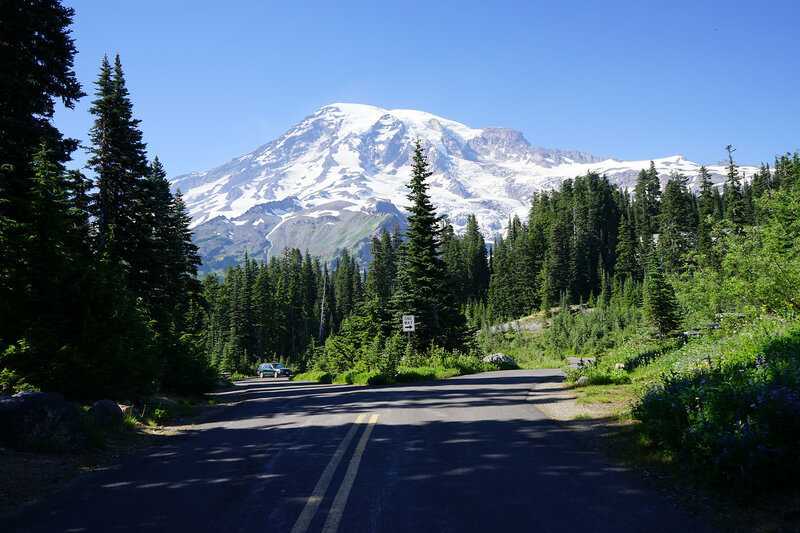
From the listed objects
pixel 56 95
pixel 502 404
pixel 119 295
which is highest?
pixel 56 95

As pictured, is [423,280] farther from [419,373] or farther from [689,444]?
[689,444]

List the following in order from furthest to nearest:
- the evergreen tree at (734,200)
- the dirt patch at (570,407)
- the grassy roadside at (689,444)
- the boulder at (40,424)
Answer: the evergreen tree at (734,200) < the dirt patch at (570,407) < the boulder at (40,424) < the grassy roadside at (689,444)

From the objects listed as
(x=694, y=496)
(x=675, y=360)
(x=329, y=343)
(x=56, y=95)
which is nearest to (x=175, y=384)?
(x=56, y=95)

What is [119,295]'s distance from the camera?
14039mm

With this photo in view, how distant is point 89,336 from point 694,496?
12912 mm

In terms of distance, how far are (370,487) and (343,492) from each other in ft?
1.23

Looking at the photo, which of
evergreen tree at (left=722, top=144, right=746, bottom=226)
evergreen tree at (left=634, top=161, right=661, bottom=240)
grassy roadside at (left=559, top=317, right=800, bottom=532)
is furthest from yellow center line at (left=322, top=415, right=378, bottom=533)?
evergreen tree at (left=634, top=161, right=661, bottom=240)

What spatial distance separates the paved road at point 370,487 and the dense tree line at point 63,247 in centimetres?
426

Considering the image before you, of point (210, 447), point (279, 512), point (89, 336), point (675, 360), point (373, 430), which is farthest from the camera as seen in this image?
point (675, 360)

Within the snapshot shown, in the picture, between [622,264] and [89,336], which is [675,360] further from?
[622,264]

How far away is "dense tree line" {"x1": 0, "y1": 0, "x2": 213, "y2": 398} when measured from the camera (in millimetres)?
12258

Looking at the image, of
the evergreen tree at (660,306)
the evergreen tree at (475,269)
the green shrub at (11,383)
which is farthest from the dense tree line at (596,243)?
the green shrub at (11,383)

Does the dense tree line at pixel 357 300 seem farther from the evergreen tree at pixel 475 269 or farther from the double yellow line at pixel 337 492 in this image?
the double yellow line at pixel 337 492

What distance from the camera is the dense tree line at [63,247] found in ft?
40.2
